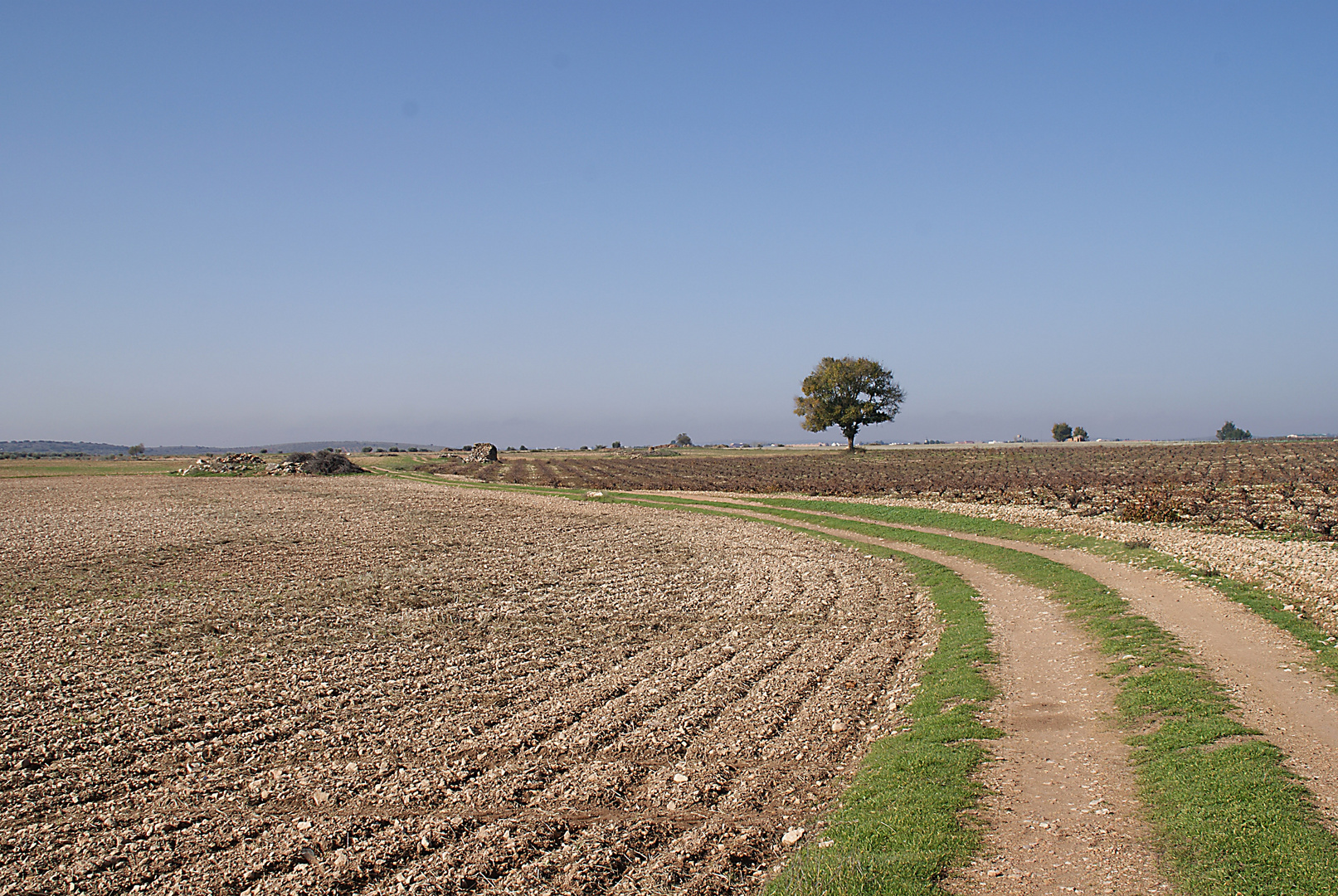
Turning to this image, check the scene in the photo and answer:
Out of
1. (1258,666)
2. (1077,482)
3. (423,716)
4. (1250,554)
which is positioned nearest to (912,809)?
(423,716)

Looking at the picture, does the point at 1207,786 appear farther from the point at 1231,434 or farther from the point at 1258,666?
the point at 1231,434

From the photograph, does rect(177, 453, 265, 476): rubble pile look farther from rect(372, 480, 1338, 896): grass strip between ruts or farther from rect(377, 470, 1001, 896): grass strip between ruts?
rect(372, 480, 1338, 896): grass strip between ruts

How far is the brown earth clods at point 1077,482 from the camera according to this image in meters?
27.4

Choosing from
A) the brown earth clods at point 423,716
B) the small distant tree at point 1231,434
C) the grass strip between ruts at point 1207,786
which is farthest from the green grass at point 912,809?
the small distant tree at point 1231,434

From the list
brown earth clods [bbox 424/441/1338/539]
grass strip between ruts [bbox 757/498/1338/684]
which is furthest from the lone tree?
→ grass strip between ruts [bbox 757/498/1338/684]

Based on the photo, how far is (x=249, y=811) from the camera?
23.7 ft

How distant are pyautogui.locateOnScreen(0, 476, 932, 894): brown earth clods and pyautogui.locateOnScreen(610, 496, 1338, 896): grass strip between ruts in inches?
117

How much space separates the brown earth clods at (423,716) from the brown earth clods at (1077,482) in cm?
1506

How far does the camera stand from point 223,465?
75438 millimetres

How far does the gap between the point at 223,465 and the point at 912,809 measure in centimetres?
Answer: 8348

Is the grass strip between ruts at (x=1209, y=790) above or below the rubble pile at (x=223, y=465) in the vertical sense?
below

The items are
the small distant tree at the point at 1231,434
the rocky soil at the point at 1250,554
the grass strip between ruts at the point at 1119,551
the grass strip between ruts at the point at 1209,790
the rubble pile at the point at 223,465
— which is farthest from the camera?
the small distant tree at the point at 1231,434

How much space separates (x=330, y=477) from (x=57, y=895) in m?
69.8

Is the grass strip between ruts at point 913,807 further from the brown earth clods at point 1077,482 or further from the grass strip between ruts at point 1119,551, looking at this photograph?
the brown earth clods at point 1077,482
